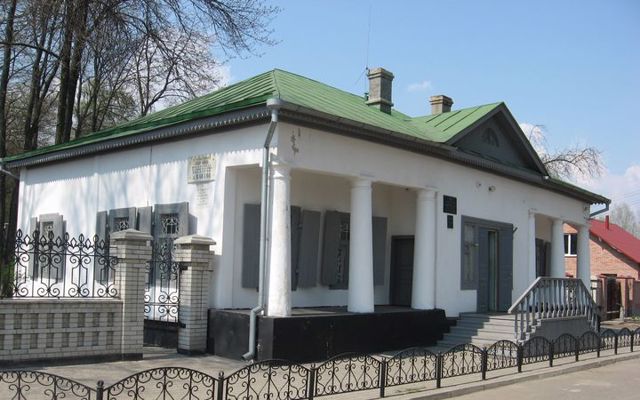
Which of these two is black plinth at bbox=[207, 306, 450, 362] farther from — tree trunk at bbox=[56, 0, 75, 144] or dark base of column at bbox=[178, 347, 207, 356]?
tree trunk at bbox=[56, 0, 75, 144]

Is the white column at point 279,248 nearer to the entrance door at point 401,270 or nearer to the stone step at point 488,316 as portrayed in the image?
the entrance door at point 401,270

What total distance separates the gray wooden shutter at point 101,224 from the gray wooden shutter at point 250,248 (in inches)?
170

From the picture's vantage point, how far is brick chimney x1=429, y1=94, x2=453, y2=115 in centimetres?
2070

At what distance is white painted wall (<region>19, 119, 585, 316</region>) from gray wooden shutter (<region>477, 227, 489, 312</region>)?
1.52 feet

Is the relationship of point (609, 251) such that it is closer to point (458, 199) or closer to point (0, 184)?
point (458, 199)

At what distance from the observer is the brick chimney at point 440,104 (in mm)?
20703

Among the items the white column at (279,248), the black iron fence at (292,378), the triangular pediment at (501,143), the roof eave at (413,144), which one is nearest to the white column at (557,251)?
the roof eave at (413,144)

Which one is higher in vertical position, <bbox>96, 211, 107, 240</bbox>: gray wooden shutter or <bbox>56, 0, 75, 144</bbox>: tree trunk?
<bbox>56, 0, 75, 144</bbox>: tree trunk

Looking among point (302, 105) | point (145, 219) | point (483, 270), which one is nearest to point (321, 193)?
point (302, 105)

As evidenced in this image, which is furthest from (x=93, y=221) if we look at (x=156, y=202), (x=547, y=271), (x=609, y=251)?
(x=609, y=251)

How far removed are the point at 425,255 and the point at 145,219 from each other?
6.17m

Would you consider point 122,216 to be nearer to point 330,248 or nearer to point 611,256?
point 330,248

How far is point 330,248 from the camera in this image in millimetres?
14547

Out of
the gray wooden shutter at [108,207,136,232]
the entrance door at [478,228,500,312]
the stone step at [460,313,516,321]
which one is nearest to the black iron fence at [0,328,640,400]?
the stone step at [460,313,516,321]
